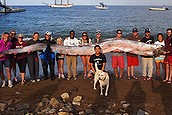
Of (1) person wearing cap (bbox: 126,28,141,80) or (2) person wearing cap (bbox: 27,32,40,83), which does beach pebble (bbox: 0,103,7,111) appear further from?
(1) person wearing cap (bbox: 126,28,141,80)

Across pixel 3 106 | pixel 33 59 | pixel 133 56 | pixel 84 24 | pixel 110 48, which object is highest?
pixel 110 48

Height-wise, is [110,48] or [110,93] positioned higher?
[110,48]

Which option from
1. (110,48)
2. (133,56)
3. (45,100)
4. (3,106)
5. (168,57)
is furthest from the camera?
(133,56)

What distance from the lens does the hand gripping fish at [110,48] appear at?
795 cm

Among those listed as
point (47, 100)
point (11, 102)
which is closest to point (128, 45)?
point (47, 100)

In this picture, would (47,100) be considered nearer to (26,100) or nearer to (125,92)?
(26,100)

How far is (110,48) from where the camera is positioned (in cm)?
816

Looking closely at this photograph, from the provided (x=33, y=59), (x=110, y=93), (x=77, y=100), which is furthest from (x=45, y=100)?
(x=33, y=59)

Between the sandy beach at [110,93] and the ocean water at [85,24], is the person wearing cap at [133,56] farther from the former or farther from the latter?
the ocean water at [85,24]

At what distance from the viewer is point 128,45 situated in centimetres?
809

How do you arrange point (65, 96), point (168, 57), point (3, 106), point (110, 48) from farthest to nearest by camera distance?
point (110, 48) < point (168, 57) < point (65, 96) < point (3, 106)

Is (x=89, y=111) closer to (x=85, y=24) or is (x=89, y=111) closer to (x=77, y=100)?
(x=77, y=100)

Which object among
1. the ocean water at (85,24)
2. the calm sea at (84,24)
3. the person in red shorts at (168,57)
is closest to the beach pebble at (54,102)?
the calm sea at (84,24)

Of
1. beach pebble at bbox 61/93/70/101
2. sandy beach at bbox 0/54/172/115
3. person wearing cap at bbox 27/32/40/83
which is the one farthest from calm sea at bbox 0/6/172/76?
beach pebble at bbox 61/93/70/101
